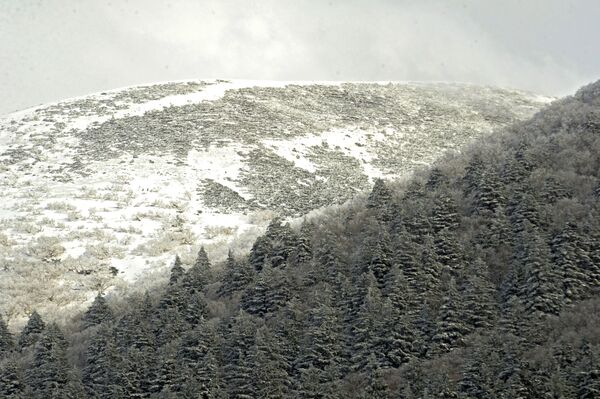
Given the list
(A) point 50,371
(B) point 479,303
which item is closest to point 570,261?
(B) point 479,303

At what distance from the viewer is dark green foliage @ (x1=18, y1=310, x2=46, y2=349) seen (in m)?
24.1

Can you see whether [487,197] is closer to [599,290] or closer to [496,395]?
[599,290]

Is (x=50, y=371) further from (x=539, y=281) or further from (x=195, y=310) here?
(x=539, y=281)

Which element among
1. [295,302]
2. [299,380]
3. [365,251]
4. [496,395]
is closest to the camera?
[496,395]

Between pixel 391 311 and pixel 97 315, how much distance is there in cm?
1359

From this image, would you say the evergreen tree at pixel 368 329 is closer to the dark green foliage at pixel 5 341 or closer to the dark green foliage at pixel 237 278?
the dark green foliage at pixel 237 278

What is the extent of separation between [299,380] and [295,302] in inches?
144

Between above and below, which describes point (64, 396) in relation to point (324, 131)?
below

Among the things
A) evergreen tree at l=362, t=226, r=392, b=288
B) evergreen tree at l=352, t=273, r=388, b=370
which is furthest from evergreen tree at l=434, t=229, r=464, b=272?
evergreen tree at l=352, t=273, r=388, b=370

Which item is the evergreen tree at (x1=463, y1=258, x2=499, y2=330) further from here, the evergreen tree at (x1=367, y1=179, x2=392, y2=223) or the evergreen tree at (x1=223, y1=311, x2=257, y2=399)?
the evergreen tree at (x1=367, y1=179, x2=392, y2=223)

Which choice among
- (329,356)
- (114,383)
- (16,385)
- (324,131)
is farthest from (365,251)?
(324,131)

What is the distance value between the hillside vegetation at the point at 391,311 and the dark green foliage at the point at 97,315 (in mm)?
86

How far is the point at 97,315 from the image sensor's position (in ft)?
83.3

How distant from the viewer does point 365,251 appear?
2169cm
